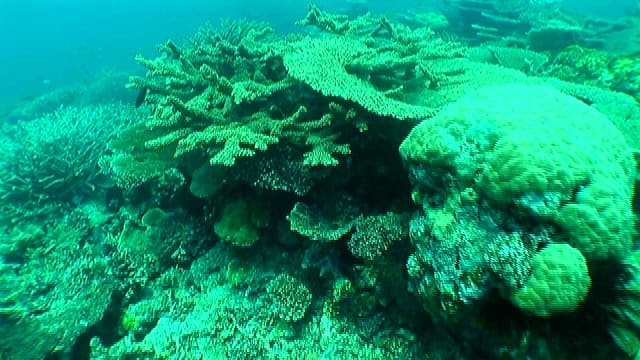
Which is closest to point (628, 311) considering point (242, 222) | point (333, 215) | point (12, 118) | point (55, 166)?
point (333, 215)

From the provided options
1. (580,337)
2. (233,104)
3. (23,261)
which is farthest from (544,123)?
(23,261)

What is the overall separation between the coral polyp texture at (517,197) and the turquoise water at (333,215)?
11mm

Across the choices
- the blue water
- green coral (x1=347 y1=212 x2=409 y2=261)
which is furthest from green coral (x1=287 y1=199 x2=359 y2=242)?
the blue water

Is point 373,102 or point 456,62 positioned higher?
point 373,102

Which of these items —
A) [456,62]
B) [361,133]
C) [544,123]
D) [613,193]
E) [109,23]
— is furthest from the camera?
[109,23]

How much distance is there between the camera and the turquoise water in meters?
2.34

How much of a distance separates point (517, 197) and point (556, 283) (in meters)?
0.48

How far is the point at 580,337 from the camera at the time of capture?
7.73 ft

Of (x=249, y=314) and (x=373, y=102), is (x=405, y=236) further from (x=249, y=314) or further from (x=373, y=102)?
(x=249, y=314)

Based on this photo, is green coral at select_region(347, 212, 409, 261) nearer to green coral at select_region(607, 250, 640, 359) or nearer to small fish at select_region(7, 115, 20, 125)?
green coral at select_region(607, 250, 640, 359)

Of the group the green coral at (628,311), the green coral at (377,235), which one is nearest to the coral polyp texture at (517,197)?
the green coral at (628,311)

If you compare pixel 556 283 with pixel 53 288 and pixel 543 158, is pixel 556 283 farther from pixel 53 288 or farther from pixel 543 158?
pixel 53 288

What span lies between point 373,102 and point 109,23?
4363 cm

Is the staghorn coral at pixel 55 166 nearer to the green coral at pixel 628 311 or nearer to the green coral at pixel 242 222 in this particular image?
the green coral at pixel 242 222
